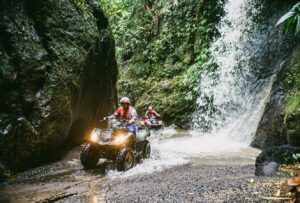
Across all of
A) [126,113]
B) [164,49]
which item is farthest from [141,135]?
[164,49]

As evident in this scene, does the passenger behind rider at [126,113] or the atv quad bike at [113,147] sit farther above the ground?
the passenger behind rider at [126,113]

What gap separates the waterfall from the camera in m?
14.6

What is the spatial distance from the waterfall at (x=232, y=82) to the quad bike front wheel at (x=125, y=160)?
6.79m

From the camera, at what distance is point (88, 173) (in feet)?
25.0

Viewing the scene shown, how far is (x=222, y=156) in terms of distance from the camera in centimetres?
966

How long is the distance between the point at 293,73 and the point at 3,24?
8.69 m

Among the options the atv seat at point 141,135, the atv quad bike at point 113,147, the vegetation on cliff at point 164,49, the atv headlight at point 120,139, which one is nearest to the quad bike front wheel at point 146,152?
the atv seat at point 141,135

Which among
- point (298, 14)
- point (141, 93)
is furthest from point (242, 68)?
point (298, 14)

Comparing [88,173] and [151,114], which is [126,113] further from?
[151,114]

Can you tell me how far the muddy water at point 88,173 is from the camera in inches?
A: 220

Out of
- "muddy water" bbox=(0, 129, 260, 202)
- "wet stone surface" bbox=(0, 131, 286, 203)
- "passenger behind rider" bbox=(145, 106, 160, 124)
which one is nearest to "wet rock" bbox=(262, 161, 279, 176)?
"wet stone surface" bbox=(0, 131, 286, 203)

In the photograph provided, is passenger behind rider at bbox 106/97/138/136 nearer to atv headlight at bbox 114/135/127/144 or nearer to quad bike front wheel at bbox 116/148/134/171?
atv headlight at bbox 114/135/127/144

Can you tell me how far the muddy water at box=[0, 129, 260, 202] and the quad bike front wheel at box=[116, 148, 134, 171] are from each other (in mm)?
132

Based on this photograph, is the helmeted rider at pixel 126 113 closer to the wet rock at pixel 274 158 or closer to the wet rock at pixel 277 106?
the wet rock at pixel 274 158
